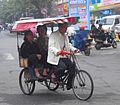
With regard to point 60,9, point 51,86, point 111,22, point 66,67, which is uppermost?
point 60,9

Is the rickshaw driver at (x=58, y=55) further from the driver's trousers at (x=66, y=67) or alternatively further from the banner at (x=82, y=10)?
the banner at (x=82, y=10)

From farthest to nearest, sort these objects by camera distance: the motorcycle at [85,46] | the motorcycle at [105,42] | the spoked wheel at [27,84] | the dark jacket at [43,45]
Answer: the motorcycle at [105,42]
the motorcycle at [85,46]
the spoked wheel at [27,84]
the dark jacket at [43,45]

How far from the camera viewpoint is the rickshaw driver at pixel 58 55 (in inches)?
344

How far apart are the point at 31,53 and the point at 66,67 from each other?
1.01 metres

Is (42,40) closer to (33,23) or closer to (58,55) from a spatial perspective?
(33,23)

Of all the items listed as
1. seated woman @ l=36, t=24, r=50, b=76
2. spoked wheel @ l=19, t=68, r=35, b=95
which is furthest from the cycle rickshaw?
seated woman @ l=36, t=24, r=50, b=76

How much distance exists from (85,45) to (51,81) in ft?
36.5

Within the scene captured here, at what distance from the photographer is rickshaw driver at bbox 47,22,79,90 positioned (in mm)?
8746

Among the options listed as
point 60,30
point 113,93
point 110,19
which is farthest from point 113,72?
point 110,19

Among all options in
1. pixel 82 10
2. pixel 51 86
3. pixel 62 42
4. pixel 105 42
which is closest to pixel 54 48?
pixel 62 42

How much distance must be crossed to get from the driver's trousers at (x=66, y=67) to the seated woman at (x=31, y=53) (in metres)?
0.58

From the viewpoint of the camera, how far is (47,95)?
9.45 metres

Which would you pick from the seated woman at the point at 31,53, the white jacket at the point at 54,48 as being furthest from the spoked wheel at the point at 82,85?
the seated woman at the point at 31,53

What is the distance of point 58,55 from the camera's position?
8.68m
